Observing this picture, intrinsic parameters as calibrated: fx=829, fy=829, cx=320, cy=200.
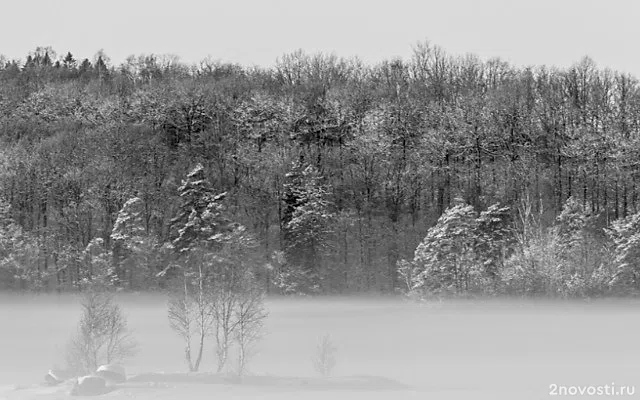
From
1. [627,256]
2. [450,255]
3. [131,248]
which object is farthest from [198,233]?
[627,256]

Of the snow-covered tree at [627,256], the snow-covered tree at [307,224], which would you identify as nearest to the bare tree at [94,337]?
the snow-covered tree at [307,224]

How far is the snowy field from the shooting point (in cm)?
5481

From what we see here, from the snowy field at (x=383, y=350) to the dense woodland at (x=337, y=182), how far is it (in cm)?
335

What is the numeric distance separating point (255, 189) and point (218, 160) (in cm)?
874

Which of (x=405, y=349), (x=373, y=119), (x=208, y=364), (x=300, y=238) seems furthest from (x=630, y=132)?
(x=208, y=364)

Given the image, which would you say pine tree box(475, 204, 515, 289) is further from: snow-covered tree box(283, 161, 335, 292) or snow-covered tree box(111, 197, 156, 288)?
snow-covered tree box(111, 197, 156, 288)

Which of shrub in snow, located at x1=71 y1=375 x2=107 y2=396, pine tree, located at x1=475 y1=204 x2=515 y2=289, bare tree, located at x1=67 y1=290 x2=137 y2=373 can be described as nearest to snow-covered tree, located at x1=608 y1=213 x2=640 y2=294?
pine tree, located at x1=475 y1=204 x2=515 y2=289

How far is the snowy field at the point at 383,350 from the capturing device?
54812 mm

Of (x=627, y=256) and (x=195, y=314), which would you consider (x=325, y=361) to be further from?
(x=627, y=256)

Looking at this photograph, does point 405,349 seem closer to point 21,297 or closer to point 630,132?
point 21,297

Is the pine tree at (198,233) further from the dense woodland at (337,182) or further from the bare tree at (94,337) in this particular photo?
the bare tree at (94,337)

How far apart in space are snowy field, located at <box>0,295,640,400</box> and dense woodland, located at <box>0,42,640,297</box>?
335cm

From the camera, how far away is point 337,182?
103500mm

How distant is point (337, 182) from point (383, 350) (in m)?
37.7
